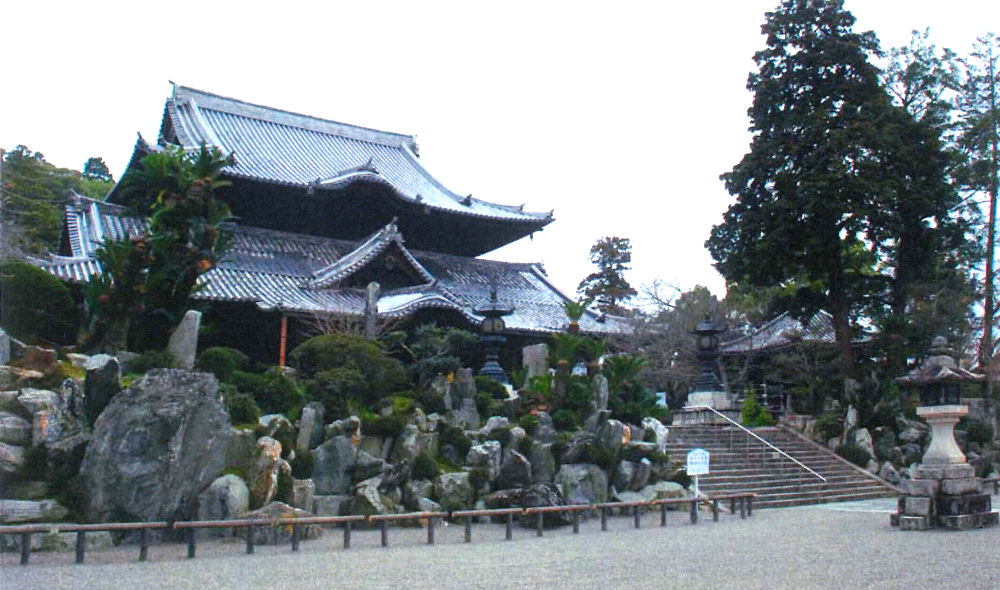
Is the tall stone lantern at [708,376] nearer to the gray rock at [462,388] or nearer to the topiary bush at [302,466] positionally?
the gray rock at [462,388]

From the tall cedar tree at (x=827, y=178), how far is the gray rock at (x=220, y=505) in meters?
18.4

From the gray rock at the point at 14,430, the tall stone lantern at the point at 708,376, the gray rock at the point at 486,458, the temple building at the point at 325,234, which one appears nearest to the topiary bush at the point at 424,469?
the gray rock at the point at 486,458

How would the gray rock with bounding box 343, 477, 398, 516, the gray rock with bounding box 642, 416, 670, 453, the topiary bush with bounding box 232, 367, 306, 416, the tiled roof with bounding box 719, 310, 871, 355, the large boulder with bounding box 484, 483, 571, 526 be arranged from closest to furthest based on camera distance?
the gray rock with bounding box 343, 477, 398, 516
the large boulder with bounding box 484, 483, 571, 526
the topiary bush with bounding box 232, 367, 306, 416
the gray rock with bounding box 642, 416, 670, 453
the tiled roof with bounding box 719, 310, 871, 355

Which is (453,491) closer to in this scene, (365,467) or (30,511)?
(365,467)

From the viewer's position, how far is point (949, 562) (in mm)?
9477

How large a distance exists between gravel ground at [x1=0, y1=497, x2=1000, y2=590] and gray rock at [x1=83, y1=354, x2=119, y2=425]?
2400 millimetres

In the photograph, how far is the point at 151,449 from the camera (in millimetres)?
11367

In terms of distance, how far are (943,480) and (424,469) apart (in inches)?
326

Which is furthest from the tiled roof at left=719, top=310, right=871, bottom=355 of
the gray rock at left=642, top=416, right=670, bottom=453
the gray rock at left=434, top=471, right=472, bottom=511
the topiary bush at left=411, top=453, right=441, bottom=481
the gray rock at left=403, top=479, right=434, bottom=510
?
the gray rock at left=403, top=479, right=434, bottom=510

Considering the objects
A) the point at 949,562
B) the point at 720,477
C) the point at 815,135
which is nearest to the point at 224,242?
the point at 720,477

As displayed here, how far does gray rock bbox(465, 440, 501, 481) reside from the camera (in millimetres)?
15688

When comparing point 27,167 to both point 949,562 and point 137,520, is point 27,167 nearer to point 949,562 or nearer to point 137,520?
point 137,520

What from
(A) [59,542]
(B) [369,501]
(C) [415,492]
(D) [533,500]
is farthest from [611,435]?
(A) [59,542]

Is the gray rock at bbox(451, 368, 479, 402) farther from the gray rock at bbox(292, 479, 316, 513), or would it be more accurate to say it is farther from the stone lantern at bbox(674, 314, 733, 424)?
the stone lantern at bbox(674, 314, 733, 424)
